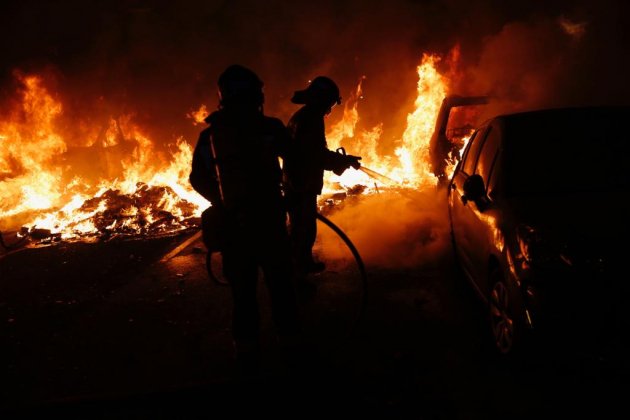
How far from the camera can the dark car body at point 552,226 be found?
273 centimetres

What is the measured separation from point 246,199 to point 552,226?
6.87 ft

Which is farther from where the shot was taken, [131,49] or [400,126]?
[400,126]

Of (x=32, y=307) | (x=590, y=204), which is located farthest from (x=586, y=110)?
(x=32, y=307)

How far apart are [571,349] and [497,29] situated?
15528mm

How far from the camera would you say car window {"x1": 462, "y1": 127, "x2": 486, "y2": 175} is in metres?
4.68

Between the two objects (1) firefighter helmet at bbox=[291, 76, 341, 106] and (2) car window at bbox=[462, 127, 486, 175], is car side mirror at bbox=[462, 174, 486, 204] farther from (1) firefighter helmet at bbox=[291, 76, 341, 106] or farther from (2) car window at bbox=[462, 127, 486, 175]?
(1) firefighter helmet at bbox=[291, 76, 341, 106]

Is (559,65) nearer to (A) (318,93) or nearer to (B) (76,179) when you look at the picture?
(A) (318,93)

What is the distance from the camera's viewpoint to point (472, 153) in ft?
16.1

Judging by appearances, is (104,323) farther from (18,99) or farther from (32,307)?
(18,99)

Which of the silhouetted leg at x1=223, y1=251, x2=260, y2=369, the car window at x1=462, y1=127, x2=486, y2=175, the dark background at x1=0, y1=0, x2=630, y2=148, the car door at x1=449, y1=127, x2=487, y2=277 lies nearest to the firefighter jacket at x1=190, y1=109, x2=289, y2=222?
the silhouetted leg at x1=223, y1=251, x2=260, y2=369

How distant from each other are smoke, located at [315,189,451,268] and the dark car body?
5.13 ft

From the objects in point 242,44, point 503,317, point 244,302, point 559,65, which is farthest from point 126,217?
point 559,65

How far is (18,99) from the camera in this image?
12.4 metres

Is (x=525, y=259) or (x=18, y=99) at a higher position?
(x=18, y=99)
